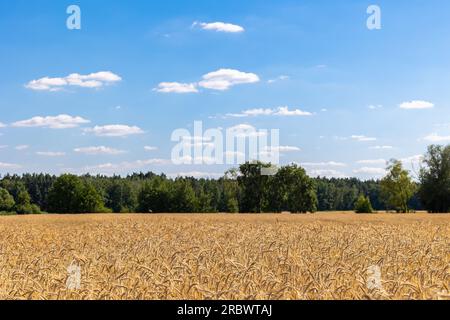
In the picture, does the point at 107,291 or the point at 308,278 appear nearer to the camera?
the point at 107,291

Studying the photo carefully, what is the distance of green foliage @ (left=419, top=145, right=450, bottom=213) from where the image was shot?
338ft

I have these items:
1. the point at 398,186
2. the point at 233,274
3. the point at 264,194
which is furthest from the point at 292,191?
the point at 233,274

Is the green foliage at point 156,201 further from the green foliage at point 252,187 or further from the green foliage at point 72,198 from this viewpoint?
the green foliage at point 252,187

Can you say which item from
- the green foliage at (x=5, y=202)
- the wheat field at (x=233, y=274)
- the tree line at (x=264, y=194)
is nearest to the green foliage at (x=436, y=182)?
the tree line at (x=264, y=194)

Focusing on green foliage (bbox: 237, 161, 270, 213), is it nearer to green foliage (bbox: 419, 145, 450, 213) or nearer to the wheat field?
green foliage (bbox: 419, 145, 450, 213)

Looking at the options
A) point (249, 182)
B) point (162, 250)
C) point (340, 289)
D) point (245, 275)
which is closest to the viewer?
point (340, 289)

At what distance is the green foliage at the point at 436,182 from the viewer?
103 m

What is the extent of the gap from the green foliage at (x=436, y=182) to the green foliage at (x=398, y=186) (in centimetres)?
934
